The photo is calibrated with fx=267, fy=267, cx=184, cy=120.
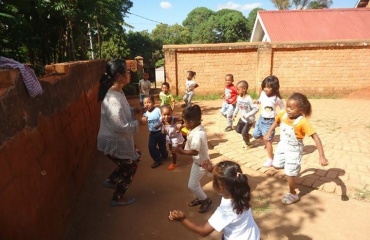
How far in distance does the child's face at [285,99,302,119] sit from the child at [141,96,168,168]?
7.07 ft

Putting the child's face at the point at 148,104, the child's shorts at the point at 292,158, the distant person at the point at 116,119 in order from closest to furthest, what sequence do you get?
the distant person at the point at 116,119 < the child's shorts at the point at 292,158 < the child's face at the point at 148,104

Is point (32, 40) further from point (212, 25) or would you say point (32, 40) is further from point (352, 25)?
point (212, 25)

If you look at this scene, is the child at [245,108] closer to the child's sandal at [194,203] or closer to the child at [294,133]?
the child at [294,133]

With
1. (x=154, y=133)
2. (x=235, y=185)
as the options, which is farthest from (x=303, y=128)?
(x=154, y=133)

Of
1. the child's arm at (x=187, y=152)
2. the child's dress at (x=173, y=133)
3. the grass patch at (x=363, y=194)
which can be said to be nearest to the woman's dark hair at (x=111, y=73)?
the child's arm at (x=187, y=152)

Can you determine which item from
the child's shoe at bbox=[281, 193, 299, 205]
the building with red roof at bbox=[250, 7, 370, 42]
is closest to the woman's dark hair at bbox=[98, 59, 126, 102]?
the child's shoe at bbox=[281, 193, 299, 205]

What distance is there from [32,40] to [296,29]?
1523cm

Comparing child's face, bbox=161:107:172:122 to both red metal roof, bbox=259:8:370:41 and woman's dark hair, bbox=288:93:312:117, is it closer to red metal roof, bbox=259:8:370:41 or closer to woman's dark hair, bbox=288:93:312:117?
woman's dark hair, bbox=288:93:312:117

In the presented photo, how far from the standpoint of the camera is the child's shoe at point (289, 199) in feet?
11.4

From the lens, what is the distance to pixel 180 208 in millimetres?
3502

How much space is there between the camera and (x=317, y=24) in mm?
17234

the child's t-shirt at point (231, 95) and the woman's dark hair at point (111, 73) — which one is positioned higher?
the woman's dark hair at point (111, 73)

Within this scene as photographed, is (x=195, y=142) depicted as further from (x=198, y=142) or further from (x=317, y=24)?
(x=317, y=24)

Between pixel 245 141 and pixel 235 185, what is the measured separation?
11.8 ft
